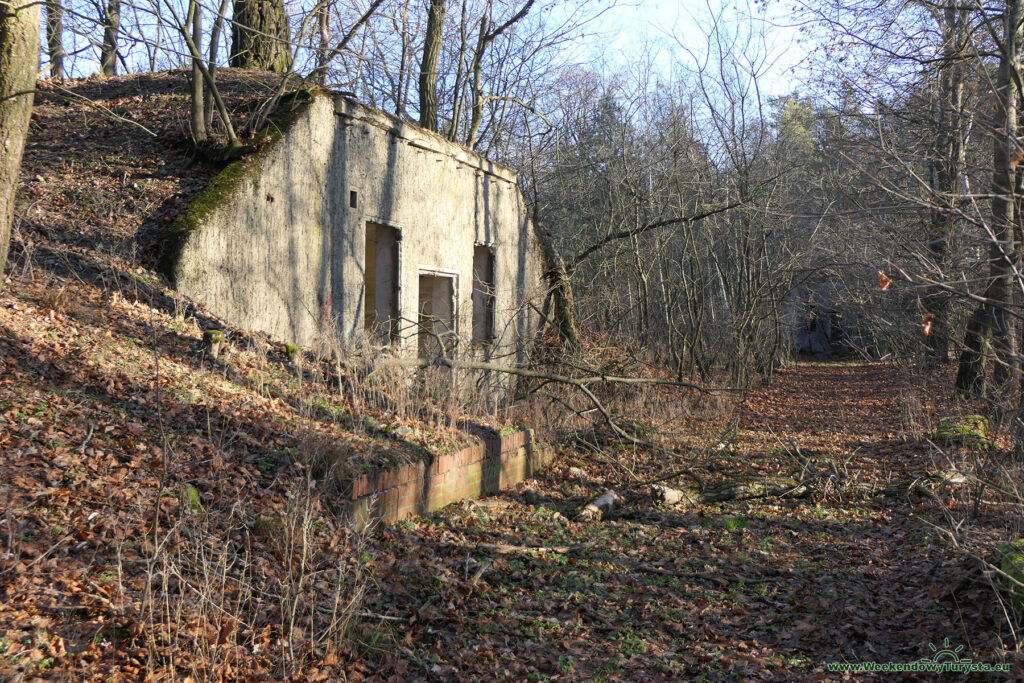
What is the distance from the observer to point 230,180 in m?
7.66

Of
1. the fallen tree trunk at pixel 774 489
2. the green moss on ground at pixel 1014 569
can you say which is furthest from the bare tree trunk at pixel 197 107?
the green moss on ground at pixel 1014 569

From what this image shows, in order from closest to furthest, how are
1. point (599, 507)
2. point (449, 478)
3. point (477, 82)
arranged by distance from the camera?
point (449, 478) < point (599, 507) < point (477, 82)

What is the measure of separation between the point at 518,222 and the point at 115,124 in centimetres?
623

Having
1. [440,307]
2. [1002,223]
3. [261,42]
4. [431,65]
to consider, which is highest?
[431,65]

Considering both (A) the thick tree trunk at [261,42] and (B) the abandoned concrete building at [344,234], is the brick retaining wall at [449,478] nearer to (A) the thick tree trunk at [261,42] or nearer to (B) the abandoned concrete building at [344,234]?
(B) the abandoned concrete building at [344,234]

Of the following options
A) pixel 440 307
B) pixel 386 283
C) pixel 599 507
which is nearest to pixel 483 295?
pixel 440 307

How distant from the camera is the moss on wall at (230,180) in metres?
7.28

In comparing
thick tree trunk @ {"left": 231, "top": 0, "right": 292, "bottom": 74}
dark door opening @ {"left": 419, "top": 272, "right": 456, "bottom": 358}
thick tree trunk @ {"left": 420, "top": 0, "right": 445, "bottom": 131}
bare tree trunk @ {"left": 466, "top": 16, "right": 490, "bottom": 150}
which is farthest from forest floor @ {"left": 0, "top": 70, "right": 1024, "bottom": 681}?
bare tree trunk @ {"left": 466, "top": 16, "right": 490, "bottom": 150}

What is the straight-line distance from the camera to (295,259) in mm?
8156

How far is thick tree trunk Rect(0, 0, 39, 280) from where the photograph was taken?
4656 mm

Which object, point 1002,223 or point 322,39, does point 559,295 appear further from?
point 1002,223

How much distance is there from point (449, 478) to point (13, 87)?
14.4ft

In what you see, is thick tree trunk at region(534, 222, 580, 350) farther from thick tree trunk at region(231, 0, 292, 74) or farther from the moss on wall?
thick tree trunk at region(231, 0, 292, 74)

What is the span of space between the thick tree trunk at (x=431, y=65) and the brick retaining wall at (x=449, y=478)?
8.21m
